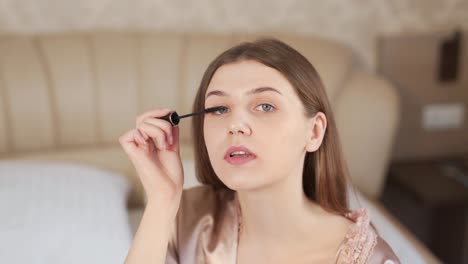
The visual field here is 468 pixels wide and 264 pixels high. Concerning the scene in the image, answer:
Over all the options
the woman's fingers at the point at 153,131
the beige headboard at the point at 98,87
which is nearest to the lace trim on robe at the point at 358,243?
the woman's fingers at the point at 153,131

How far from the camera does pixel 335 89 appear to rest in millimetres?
1819

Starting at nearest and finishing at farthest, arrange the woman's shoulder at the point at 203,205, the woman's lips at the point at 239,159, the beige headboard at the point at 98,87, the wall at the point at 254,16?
1. the woman's lips at the point at 239,159
2. the woman's shoulder at the point at 203,205
3. the beige headboard at the point at 98,87
4. the wall at the point at 254,16

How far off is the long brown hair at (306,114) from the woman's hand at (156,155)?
0.09 meters

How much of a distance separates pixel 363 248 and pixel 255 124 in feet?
1.07

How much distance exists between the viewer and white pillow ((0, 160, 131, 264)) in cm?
114

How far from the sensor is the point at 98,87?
1.81 metres

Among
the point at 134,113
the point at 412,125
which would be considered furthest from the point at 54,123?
the point at 412,125

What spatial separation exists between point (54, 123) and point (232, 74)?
1.08 metres

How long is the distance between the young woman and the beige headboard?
2.33ft

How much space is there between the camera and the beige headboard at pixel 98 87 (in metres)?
1.77

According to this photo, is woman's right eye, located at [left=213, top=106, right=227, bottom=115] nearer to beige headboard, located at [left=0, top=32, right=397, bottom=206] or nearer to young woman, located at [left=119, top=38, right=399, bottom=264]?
young woman, located at [left=119, top=38, right=399, bottom=264]

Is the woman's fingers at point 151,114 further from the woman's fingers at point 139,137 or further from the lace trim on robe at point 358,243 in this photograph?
the lace trim on robe at point 358,243

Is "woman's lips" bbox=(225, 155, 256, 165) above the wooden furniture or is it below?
above

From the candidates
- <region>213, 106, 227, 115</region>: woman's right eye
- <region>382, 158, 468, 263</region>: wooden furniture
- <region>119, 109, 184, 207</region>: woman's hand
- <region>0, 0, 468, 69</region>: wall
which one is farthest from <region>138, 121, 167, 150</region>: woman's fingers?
<region>382, 158, 468, 263</region>: wooden furniture
